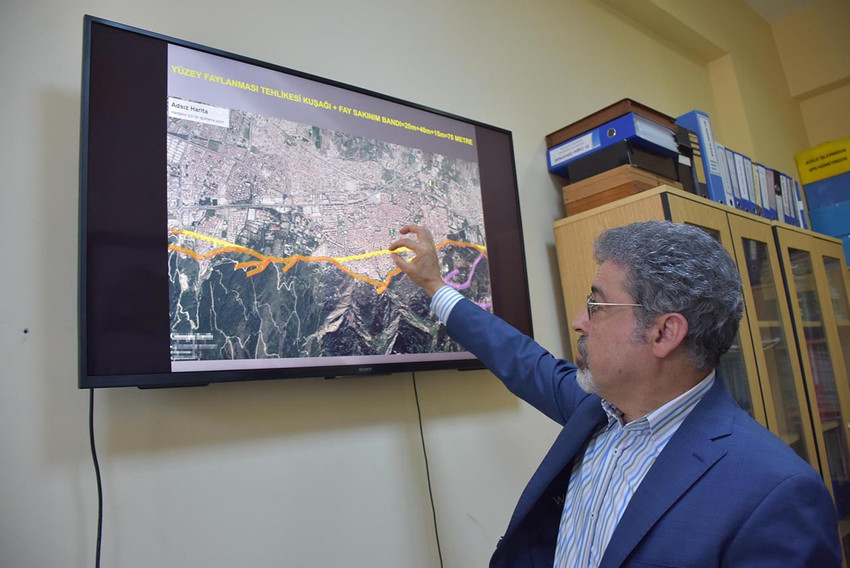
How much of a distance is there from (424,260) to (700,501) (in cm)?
87

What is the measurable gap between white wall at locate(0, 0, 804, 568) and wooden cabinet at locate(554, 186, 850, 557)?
8.7 inches

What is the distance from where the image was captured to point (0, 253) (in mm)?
1126

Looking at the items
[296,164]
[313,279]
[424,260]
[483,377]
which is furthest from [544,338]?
[296,164]

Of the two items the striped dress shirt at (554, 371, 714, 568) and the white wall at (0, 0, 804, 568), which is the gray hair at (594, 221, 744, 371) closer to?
the striped dress shirt at (554, 371, 714, 568)

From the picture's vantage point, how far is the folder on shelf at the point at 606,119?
6.90 feet

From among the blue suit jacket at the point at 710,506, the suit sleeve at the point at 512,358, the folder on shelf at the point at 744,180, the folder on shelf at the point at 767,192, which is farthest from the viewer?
the folder on shelf at the point at 767,192

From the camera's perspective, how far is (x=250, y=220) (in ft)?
4.59

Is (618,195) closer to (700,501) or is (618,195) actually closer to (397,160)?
(397,160)

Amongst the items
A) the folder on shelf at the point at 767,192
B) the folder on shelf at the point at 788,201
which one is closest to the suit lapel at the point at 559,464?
the folder on shelf at the point at 767,192

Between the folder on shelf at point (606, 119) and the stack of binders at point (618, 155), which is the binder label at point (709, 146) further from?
the folder on shelf at point (606, 119)

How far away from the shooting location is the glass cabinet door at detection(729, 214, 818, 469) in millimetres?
2287

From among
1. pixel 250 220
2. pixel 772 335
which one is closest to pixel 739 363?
pixel 772 335

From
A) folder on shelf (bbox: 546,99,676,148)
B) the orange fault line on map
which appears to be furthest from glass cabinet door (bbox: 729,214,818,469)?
the orange fault line on map

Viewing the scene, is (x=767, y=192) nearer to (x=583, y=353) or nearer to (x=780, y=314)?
(x=780, y=314)
